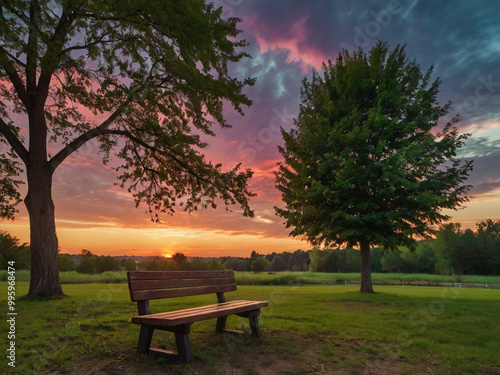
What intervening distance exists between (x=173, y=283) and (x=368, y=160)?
34.8ft

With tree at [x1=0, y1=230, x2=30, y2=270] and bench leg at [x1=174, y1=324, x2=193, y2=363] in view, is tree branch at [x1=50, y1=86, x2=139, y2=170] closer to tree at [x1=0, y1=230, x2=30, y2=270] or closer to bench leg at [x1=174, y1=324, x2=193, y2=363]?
bench leg at [x1=174, y1=324, x2=193, y2=363]

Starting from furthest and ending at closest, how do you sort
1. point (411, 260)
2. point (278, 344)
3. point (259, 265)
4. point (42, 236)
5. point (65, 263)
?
point (411, 260)
point (259, 265)
point (65, 263)
point (42, 236)
point (278, 344)

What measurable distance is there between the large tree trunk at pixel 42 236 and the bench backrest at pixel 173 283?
6.93 m

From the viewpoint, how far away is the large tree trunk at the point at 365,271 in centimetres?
1436

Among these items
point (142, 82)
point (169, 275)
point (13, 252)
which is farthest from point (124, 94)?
point (13, 252)

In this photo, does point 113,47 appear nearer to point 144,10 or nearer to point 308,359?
point 144,10

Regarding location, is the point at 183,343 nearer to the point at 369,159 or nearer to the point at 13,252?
the point at 369,159

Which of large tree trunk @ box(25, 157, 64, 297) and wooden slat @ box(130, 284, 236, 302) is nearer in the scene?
wooden slat @ box(130, 284, 236, 302)

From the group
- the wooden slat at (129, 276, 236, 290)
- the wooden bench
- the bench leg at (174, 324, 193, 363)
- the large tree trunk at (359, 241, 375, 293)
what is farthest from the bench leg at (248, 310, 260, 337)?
the large tree trunk at (359, 241, 375, 293)

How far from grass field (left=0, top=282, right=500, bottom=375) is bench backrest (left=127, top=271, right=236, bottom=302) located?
819 mm

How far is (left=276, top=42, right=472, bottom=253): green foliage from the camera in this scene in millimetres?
12727

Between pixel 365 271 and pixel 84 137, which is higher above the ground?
pixel 84 137

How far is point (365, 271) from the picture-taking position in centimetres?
1460

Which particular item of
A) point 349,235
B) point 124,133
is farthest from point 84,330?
point 349,235
